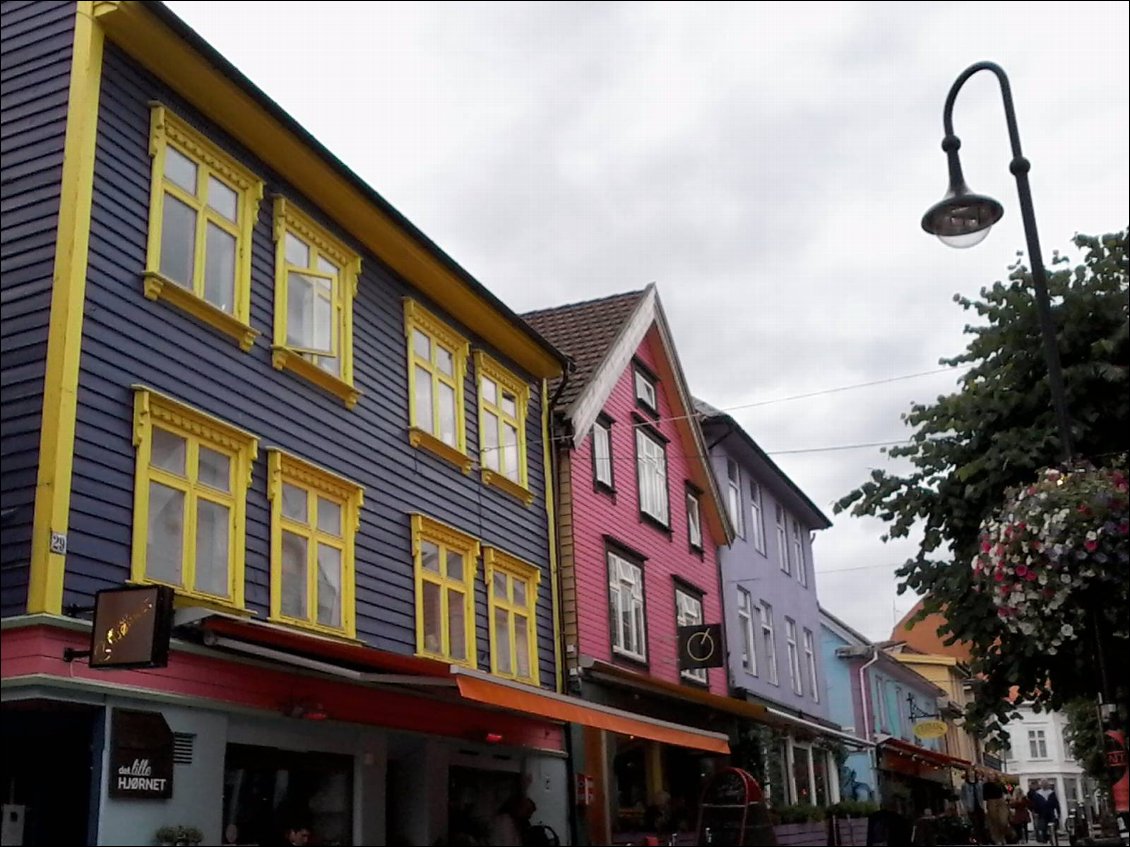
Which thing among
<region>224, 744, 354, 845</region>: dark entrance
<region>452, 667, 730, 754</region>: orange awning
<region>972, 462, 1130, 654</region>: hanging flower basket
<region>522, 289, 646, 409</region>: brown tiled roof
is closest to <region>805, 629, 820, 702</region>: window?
<region>522, 289, 646, 409</region>: brown tiled roof

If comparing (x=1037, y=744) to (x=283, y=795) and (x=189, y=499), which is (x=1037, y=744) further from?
(x=189, y=499)

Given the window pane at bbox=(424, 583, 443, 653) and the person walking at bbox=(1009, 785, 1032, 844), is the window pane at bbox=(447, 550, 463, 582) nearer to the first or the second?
the window pane at bbox=(424, 583, 443, 653)

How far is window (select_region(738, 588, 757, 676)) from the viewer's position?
2848cm

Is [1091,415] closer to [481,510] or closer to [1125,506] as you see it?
[1125,506]

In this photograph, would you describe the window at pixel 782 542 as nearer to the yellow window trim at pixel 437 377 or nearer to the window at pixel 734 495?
the window at pixel 734 495

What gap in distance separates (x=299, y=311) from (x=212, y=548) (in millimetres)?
3302

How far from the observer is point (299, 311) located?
1459cm

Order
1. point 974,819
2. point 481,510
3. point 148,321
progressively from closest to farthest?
point 148,321 → point 481,510 → point 974,819

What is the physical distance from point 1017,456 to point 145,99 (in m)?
8.93

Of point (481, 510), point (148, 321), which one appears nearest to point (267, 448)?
point (148, 321)

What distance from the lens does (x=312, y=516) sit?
1405 cm

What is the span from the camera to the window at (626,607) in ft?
71.2

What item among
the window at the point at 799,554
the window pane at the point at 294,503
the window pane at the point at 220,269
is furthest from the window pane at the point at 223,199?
the window at the point at 799,554

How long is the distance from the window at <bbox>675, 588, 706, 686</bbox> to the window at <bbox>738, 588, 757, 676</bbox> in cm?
267
